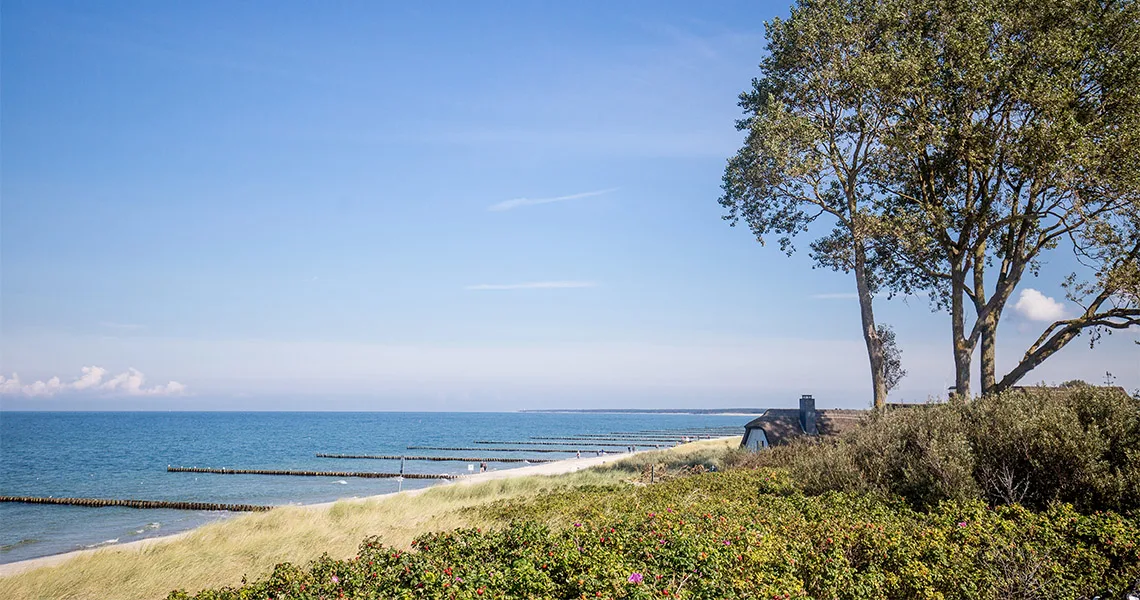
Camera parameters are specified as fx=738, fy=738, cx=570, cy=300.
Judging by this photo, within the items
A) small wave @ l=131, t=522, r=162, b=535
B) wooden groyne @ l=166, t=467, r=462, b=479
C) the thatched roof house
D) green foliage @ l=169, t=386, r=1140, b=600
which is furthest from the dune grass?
wooden groyne @ l=166, t=467, r=462, b=479

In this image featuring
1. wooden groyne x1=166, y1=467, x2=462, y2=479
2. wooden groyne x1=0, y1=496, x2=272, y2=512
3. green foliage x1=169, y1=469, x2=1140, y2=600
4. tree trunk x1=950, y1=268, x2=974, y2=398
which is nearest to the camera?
green foliage x1=169, y1=469, x2=1140, y2=600

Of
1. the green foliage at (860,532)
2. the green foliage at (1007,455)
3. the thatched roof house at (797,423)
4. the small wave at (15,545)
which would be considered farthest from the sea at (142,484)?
the green foliage at (1007,455)

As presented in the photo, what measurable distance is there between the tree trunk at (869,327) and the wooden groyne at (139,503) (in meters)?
27.8

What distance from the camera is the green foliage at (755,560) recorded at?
6.45 metres

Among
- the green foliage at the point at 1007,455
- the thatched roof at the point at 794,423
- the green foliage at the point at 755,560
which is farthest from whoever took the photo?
the thatched roof at the point at 794,423

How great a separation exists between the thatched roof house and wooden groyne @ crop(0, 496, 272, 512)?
22977 mm

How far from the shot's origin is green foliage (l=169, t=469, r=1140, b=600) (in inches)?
254

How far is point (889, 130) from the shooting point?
71.4 feet

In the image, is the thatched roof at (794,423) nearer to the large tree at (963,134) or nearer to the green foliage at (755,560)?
the large tree at (963,134)

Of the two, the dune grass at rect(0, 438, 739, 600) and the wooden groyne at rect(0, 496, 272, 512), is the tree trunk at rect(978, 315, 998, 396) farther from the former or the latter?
the wooden groyne at rect(0, 496, 272, 512)

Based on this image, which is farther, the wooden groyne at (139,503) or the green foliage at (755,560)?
the wooden groyne at (139,503)

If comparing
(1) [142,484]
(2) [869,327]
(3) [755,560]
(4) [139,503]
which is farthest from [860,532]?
(1) [142,484]

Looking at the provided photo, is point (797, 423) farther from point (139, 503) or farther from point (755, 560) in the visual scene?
point (139, 503)

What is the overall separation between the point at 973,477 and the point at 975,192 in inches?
469
